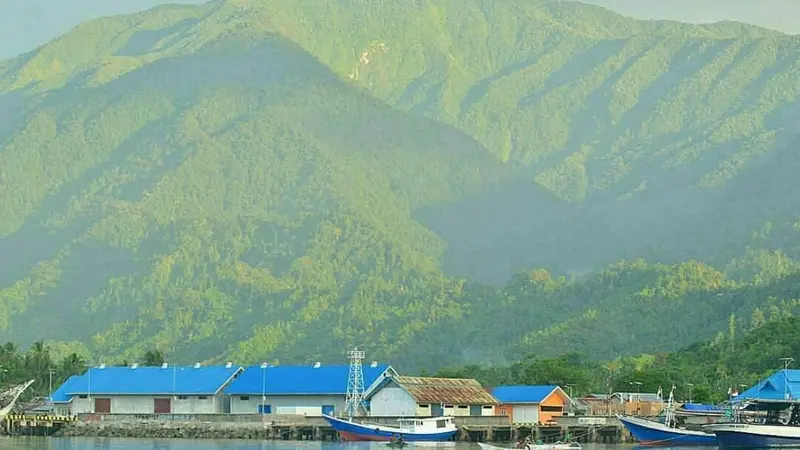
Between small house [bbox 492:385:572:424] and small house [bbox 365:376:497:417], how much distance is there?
1.74 meters

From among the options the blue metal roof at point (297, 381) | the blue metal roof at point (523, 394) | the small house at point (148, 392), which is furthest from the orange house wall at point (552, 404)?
the small house at point (148, 392)

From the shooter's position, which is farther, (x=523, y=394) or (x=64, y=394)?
(x=64, y=394)

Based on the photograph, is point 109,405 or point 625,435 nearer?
point 625,435

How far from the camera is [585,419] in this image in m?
128

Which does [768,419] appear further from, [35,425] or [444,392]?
[35,425]

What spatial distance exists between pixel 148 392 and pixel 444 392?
88.0 feet

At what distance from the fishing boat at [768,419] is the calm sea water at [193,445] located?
7780 mm

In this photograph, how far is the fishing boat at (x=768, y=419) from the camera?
105 metres

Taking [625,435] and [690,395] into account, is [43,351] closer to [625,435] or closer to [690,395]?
[690,395]

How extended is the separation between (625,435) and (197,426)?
114 feet

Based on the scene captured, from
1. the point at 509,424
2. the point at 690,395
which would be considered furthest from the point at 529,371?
the point at 509,424

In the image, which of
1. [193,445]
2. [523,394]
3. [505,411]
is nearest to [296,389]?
[505,411]

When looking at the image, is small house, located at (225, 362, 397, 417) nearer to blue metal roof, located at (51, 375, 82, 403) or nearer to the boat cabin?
the boat cabin

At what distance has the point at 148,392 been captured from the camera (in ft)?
473
